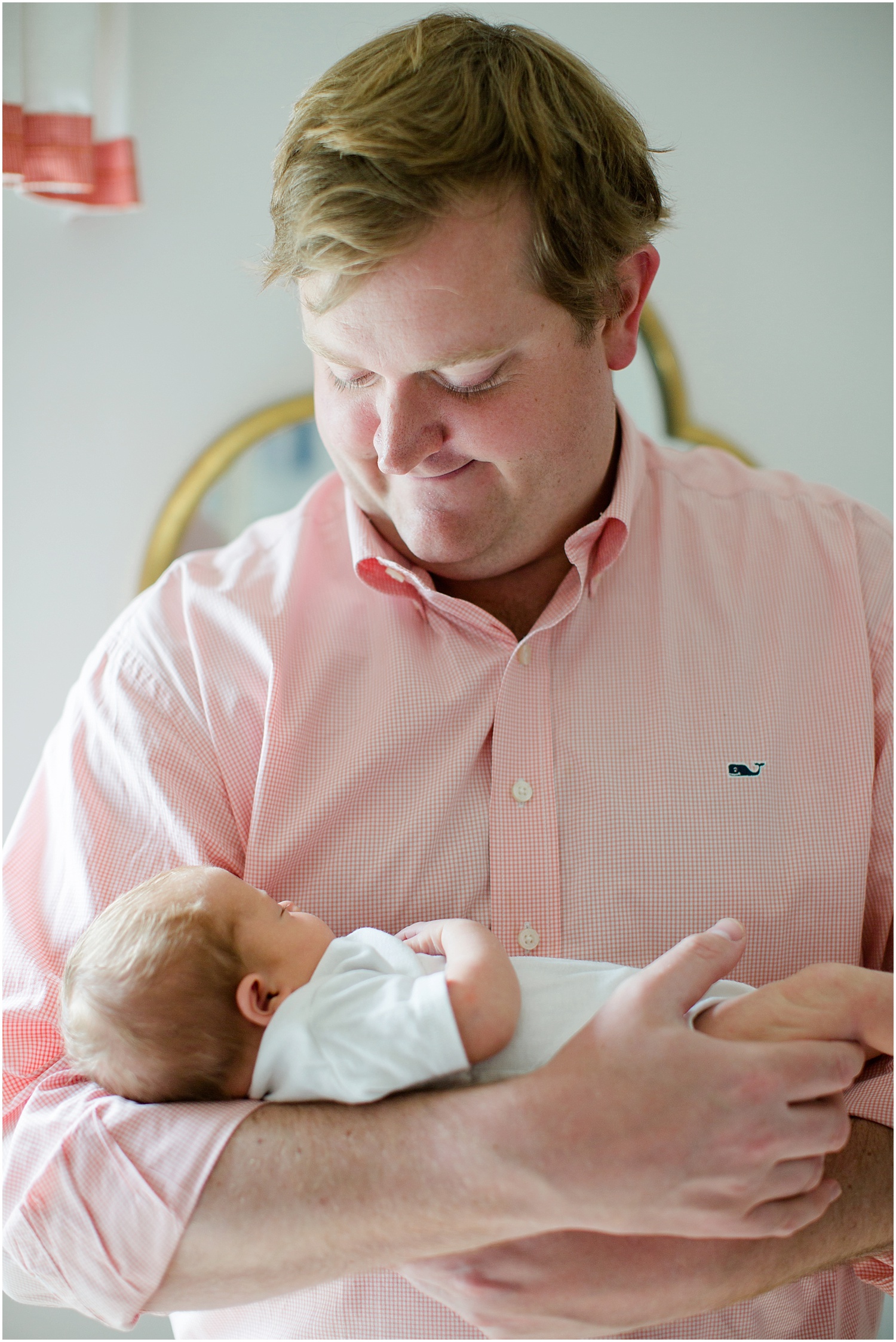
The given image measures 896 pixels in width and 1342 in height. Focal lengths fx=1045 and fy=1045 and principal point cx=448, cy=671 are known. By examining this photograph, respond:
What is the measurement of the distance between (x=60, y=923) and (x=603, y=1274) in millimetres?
753

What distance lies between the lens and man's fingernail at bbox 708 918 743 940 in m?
1.18

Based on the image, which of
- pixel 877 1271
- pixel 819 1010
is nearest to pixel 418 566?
pixel 819 1010

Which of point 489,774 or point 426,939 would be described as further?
point 489,774

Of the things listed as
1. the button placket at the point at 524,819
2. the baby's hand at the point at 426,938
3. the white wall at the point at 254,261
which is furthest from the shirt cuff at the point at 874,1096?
the white wall at the point at 254,261

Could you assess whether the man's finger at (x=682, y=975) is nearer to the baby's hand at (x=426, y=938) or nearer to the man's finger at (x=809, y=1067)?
the man's finger at (x=809, y=1067)

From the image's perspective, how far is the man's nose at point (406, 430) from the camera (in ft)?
4.20

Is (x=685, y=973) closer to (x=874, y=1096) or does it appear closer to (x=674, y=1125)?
(x=674, y=1125)

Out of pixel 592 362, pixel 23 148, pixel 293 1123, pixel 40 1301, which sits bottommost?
pixel 40 1301

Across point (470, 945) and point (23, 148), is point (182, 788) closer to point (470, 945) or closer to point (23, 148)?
point (470, 945)

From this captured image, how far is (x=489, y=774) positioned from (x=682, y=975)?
1.31 feet

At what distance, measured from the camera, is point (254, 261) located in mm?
1950

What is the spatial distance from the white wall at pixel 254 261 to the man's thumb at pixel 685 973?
139 centimetres

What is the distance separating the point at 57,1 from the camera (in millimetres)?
1772

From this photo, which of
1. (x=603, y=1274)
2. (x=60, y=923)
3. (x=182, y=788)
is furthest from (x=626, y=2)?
(x=603, y=1274)
